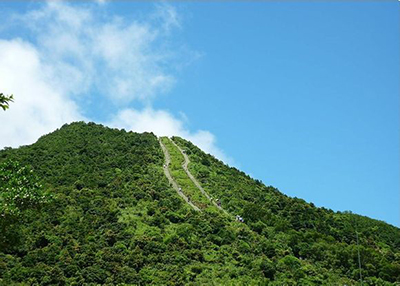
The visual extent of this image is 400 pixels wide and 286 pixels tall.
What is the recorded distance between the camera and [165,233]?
5944cm

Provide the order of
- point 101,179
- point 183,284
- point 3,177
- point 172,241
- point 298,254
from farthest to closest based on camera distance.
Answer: point 101,179, point 298,254, point 172,241, point 183,284, point 3,177

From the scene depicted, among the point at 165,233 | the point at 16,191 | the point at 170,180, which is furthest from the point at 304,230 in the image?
the point at 16,191

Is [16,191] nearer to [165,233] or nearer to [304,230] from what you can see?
[165,233]

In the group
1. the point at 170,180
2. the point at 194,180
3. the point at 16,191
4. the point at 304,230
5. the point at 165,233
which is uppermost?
the point at 194,180

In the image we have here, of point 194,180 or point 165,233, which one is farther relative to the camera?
point 194,180

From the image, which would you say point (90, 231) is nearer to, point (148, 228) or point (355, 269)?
point (148, 228)

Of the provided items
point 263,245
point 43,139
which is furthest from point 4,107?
point 43,139

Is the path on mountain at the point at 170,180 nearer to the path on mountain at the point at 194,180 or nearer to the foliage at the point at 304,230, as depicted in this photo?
the path on mountain at the point at 194,180

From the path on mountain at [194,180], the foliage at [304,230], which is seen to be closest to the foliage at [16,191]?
the foliage at [304,230]

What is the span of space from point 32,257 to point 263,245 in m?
27.6

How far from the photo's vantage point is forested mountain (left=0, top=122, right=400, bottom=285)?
48.5 metres

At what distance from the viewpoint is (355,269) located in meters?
58.5

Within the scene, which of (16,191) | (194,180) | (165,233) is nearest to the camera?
(16,191)

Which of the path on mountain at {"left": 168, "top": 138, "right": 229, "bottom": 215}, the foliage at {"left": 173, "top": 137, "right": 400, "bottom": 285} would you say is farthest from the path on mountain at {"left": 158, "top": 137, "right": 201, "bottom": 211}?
the foliage at {"left": 173, "top": 137, "right": 400, "bottom": 285}
